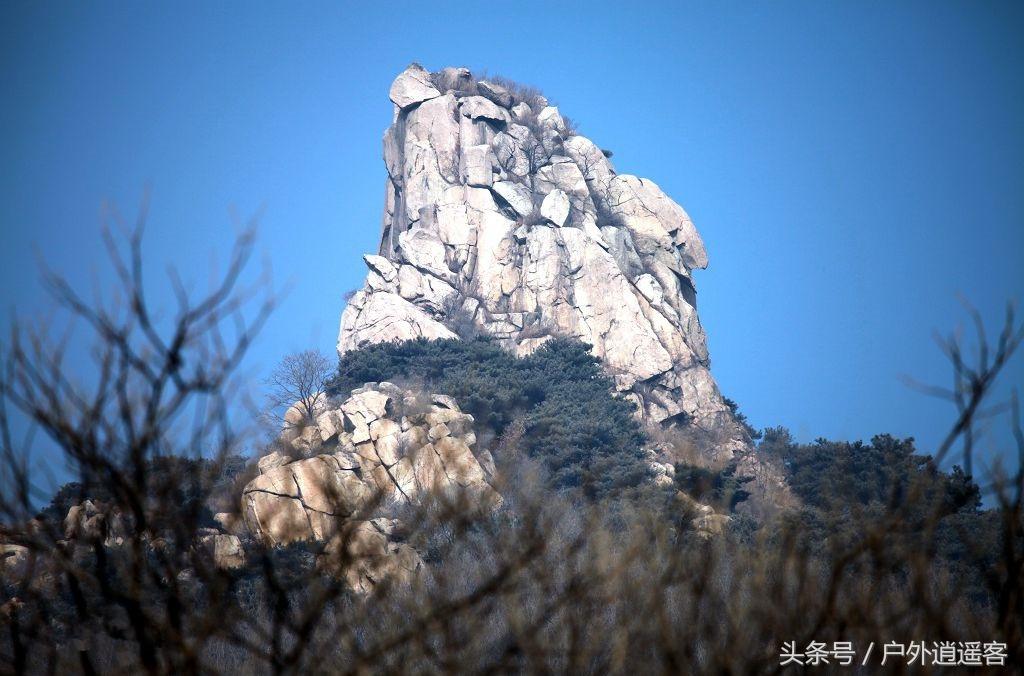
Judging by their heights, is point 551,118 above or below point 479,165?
above

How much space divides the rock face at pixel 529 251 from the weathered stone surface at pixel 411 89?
72mm

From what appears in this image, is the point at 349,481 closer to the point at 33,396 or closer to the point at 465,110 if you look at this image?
the point at 33,396

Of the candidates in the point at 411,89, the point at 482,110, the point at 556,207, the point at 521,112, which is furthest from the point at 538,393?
the point at 411,89

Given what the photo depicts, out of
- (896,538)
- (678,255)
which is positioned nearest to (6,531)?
(896,538)

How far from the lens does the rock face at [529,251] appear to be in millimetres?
34562

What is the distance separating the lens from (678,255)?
3962cm

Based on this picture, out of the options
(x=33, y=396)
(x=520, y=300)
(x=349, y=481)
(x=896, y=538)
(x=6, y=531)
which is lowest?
(x=6, y=531)

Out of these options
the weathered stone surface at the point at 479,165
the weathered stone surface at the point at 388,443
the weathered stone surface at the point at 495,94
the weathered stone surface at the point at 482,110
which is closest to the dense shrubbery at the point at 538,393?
the weathered stone surface at the point at 388,443

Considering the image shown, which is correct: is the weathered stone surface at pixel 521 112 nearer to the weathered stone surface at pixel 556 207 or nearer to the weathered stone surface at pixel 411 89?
the weathered stone surface at pixel 411 89

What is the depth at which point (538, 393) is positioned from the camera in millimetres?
31312

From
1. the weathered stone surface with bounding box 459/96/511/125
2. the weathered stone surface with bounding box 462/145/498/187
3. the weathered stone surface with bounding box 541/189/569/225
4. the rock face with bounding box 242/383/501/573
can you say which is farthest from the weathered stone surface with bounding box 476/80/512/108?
the rock face with bounding box 242/383/501/573

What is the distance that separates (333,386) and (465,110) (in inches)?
615

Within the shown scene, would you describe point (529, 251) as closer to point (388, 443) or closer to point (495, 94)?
point (495, 94)

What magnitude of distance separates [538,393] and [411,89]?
59.7ft
